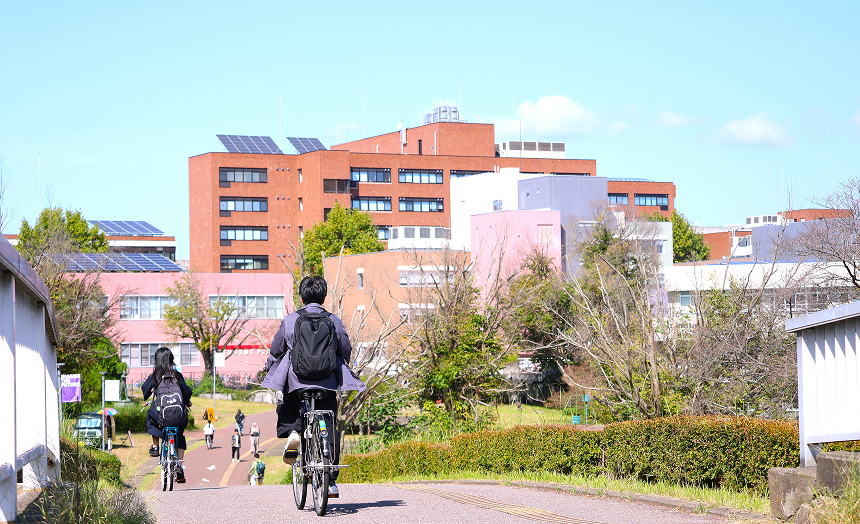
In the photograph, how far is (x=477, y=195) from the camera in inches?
3433

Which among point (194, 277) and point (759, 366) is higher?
point (194, 277)

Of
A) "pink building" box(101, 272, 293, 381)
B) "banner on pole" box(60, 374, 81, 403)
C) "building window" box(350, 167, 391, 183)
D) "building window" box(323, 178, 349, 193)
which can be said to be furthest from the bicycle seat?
"building window" box(350, 167, 391, 183)

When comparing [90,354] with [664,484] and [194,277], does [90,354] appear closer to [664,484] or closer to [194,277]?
[194,277]

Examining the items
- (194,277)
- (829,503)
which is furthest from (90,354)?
(829,503)

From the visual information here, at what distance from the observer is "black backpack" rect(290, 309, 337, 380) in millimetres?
7461

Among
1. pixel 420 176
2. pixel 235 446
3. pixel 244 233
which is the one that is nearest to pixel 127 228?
pixel 244 233

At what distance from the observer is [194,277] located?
72188mm

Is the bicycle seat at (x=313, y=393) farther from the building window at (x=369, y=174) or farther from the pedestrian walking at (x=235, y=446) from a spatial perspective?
the building window at (x=369, y=174)

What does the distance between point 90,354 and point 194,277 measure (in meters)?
28.4

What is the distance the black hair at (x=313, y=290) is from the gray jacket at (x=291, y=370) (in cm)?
34

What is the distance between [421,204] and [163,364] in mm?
85013

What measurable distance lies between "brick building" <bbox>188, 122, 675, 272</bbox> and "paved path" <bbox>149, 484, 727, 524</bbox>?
78.2 m

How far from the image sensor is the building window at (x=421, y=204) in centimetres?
9550

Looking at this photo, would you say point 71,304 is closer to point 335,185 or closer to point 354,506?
point 354,506
